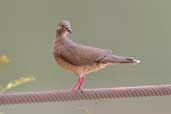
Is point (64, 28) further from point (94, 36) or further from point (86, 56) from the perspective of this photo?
point (94, 36)

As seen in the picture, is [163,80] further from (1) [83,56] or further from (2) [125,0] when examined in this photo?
(1) [83,56]

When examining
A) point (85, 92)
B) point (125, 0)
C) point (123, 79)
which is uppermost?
point (85, 92)

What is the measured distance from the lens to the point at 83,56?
3422mm

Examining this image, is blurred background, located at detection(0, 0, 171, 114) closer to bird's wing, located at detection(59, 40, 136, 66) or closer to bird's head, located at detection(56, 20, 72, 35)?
bird's head, located at detection(56, 20, 72, 35)

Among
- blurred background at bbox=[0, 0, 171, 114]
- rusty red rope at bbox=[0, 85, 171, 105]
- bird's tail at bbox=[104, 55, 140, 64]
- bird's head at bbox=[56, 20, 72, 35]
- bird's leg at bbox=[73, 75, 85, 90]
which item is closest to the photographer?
rusty red rope at bbox=[0, 85, 171, 105]

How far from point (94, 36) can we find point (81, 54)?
480 cm

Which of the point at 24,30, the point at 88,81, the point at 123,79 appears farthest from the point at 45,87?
the point at 24,30

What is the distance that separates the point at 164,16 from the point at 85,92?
18.1 feet

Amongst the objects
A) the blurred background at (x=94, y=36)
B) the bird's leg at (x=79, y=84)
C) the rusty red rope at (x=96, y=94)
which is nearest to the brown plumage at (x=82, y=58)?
the bird's leg at (x=79, y=84)

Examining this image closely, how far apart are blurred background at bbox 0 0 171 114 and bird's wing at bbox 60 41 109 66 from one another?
3.69 m

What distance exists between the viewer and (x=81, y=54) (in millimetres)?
3428

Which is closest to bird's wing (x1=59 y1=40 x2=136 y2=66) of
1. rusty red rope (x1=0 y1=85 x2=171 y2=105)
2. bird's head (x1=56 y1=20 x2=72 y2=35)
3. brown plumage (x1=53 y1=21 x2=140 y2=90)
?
brown plumage (x1=53 y1=21 x2=140 y2=90)

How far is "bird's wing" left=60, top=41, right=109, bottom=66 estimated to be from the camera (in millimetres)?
3406

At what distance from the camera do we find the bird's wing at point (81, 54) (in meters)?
3.41
